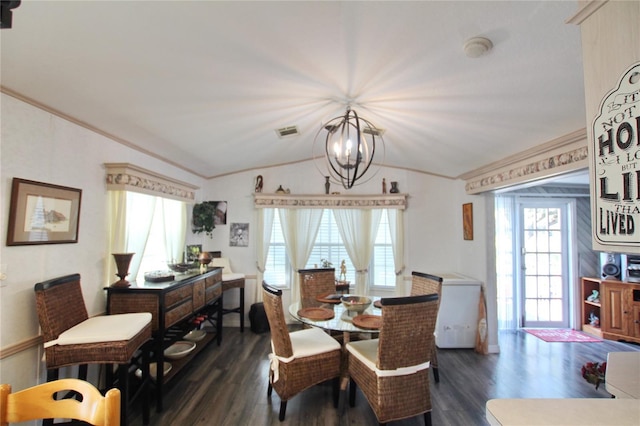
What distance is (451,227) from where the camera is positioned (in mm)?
4371

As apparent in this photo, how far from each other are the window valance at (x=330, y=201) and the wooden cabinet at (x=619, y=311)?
10.1 feet

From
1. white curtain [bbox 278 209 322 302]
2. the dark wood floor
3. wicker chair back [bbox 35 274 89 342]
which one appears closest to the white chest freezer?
the dark wood floor

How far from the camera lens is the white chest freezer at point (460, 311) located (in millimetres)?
3598

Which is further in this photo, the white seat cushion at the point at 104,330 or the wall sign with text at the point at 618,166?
the white seat cushion at the point at 104,330

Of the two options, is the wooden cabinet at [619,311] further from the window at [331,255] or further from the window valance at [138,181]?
the window valance at [138,181]

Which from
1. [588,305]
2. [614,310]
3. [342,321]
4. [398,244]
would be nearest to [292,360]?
[342,321]

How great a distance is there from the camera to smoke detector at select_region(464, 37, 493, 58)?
1.55 meters

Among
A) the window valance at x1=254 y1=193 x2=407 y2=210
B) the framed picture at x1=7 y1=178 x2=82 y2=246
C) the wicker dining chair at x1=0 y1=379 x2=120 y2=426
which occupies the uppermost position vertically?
the window valance at x1=254 y1=193 x2=407 y2=210

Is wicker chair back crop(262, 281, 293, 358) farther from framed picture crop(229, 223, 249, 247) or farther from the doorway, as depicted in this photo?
the doorway

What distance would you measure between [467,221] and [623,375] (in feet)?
7.14

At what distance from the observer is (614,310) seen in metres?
3.97

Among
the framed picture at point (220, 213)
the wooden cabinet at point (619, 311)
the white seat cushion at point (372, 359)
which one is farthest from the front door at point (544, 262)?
the framed picture at point (220, 213)

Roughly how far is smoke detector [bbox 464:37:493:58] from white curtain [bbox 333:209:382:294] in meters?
3.00

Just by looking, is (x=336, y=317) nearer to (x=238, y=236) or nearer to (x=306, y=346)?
(x=306, y=346)
